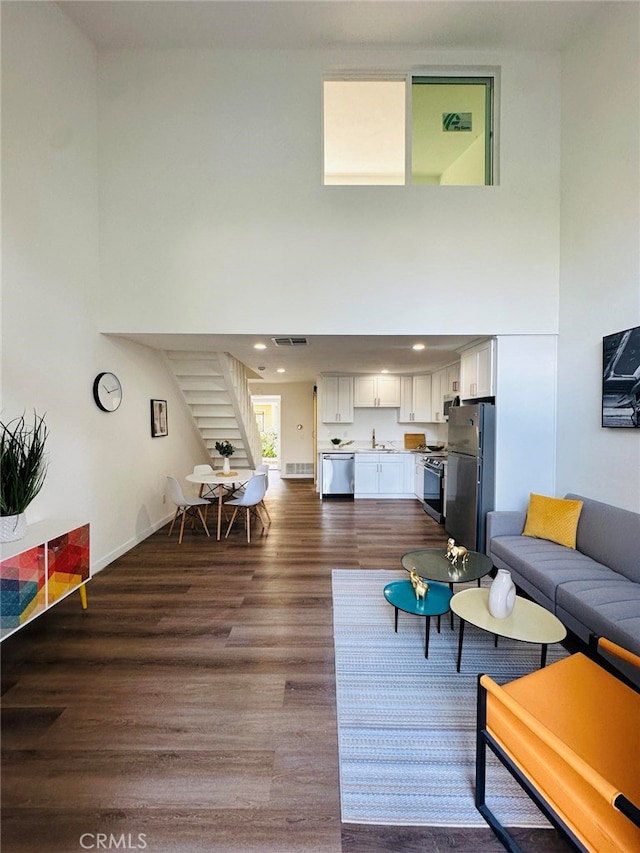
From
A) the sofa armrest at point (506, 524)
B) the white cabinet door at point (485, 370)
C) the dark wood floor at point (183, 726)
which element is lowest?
the dark wood floor at point (183, 726)

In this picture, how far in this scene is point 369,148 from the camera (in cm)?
370

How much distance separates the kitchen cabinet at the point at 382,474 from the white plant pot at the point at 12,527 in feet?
16.1

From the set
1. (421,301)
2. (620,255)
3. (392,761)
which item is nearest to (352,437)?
(421,301)

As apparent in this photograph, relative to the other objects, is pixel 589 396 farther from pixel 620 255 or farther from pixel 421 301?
pixel 421 301

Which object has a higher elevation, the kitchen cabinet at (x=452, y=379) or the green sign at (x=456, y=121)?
the green sign at (x=456, y=121)

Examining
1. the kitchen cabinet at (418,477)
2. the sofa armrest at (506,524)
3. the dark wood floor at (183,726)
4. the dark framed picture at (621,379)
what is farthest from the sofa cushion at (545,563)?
the kitchen cabinet at (418,477)

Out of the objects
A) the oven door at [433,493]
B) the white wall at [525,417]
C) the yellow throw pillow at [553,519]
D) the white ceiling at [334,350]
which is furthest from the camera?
the oven door at [433,493]

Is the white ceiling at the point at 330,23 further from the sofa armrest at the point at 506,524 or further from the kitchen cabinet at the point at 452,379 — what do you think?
the sofa armrest at the point at 506,524

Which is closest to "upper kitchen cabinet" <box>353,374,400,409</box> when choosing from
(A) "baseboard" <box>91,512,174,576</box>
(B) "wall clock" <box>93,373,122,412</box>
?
(A) "baseboard" <box>91,512,174,576</box>

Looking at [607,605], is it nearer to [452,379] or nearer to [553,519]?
[553,519]

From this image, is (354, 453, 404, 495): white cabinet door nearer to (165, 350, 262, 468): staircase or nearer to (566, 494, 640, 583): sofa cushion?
(165, 350, 262, 468): staircase

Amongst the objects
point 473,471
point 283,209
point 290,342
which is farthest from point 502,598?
point 283,209

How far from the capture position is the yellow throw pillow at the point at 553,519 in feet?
9.50

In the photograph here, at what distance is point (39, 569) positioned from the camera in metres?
2.21
